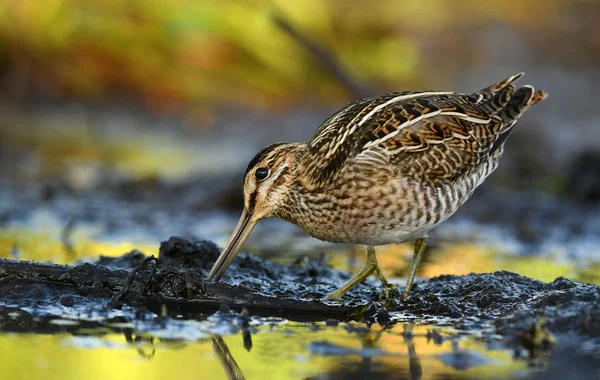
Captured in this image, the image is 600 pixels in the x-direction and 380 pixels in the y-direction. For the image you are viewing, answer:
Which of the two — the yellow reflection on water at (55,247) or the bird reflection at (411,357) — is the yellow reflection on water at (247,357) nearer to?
the bird reflection at (411,357)

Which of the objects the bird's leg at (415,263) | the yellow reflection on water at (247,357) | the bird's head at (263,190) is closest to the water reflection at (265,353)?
the yellow reflection on water at (247,357)

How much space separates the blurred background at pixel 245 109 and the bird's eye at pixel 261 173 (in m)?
1.47

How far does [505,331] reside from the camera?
504 centimetres

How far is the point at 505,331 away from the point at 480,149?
5.83 feet

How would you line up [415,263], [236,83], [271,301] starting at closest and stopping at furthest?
[271,301], [415,263], [236,83]

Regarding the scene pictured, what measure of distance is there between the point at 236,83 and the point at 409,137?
7.37m

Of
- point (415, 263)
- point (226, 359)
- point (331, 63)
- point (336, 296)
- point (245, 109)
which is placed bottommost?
point (226, 359)

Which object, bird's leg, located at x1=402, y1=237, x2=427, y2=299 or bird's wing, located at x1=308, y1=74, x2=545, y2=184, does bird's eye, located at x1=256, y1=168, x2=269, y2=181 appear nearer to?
bird's wing, located at x1=308, y1=74, x2=545, y2=184

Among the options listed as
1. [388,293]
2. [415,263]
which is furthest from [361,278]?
[415,263]

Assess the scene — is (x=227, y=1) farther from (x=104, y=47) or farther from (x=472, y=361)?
(x=472, y=361)

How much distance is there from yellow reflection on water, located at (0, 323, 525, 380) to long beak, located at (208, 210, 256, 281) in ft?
3.18

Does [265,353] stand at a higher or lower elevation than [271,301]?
lower

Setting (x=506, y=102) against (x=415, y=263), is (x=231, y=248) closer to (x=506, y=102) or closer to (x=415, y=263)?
(x=415, y=263)

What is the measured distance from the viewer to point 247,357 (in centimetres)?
461
